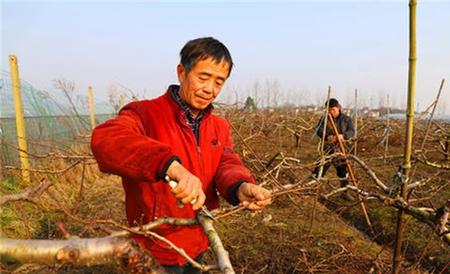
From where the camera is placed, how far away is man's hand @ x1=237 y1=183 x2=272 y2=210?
4.19 feet

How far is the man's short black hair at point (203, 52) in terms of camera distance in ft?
4.81

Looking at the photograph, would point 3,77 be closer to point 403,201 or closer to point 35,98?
point 35,98

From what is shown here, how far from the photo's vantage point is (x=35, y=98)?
23.2 feet

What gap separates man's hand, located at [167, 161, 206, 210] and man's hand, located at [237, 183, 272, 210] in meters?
0.31

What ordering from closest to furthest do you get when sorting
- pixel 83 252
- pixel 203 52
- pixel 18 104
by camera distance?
pixel 83 252
pixel 203 52
pixel 18 104

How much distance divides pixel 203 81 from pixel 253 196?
1.93ft

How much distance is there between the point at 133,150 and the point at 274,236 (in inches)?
135

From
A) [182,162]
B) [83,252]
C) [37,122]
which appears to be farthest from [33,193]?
[37,122]

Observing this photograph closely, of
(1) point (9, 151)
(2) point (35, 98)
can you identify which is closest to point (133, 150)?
(1) point (9, 151)

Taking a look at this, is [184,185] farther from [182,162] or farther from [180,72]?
[180,72]

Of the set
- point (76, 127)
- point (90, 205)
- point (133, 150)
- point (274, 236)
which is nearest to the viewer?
point (133, 150)

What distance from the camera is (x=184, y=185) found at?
3.22ft

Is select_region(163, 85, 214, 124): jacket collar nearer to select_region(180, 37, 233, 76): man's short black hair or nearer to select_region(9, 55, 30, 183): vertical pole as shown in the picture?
select_region(180, 37, 233, 76): man's short black hair

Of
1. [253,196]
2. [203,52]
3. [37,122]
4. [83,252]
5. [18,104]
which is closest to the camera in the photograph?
[83,252]
